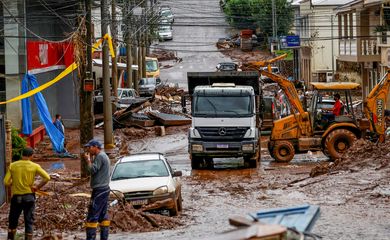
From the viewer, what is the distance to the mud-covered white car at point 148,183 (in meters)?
18.9

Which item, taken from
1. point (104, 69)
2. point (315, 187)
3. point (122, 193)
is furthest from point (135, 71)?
point (122, 193)

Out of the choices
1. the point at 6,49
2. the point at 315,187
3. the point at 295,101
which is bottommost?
the point at 315,187

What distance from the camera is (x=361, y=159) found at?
87.8ft

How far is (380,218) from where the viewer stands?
17.5 meters

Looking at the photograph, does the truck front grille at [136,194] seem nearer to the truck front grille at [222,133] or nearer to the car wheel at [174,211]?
the car wheel at [174,211]

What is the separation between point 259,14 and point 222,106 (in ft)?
210

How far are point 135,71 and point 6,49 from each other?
100ft

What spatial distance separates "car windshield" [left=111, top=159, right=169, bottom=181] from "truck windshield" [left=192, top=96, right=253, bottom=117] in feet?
30.3

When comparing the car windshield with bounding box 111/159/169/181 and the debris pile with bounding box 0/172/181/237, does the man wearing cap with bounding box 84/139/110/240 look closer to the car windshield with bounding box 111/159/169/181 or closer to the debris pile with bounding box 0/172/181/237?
the debris pile with bounding box 0/172/181/237

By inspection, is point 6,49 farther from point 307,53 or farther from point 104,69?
point 307,53

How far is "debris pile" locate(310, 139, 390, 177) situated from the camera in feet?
84.1

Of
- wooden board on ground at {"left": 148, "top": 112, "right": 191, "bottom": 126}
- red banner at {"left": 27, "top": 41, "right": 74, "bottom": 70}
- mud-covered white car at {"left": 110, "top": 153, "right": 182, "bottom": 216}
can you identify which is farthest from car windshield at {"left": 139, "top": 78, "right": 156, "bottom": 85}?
mud-covered white car at {"left": 110, "top": 153, "right": 182, "bottom": 216}

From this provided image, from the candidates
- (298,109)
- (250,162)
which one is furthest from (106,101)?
(298,109)

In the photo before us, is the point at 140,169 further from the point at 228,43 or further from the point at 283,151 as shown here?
the point at 228,43
